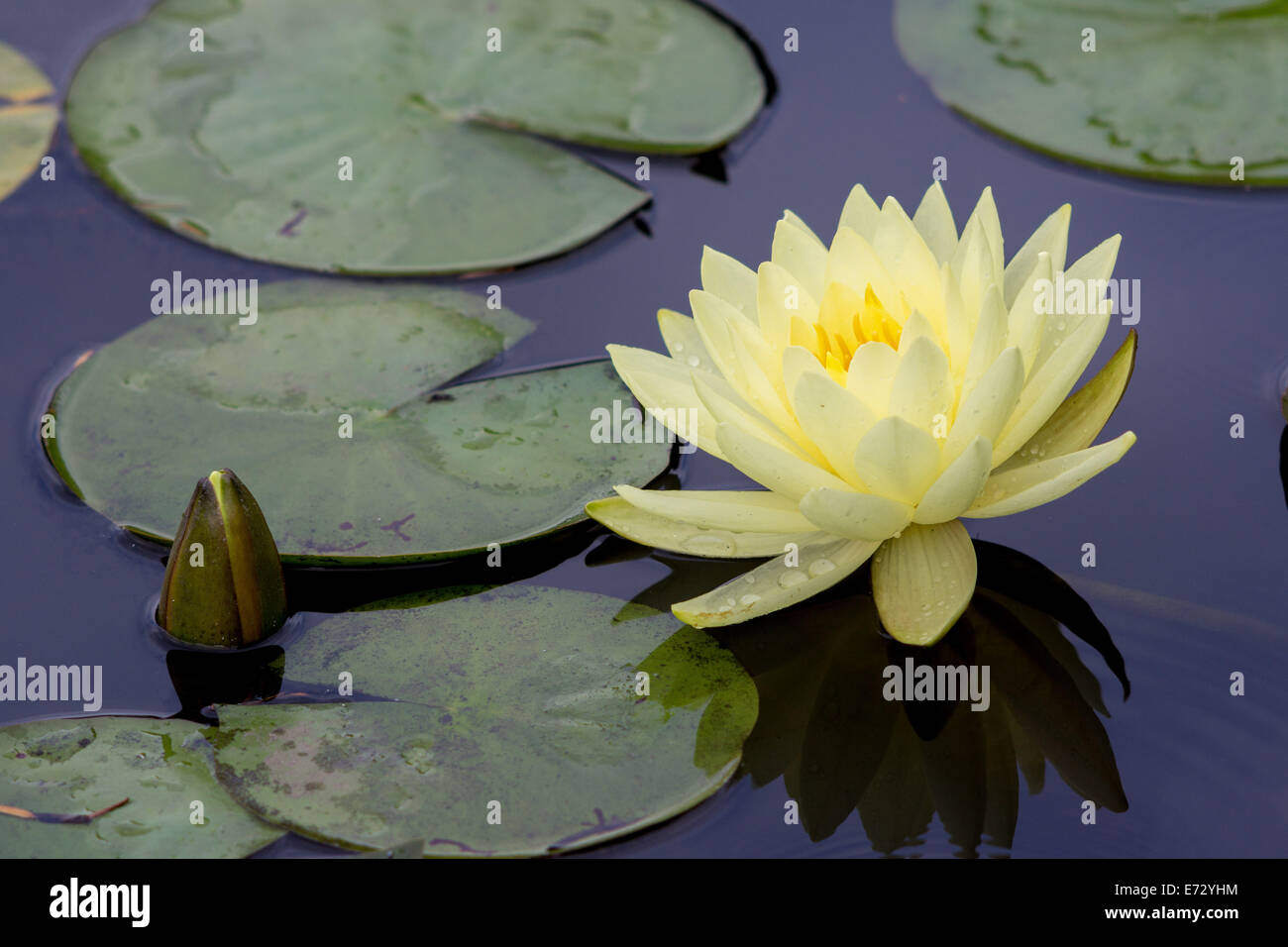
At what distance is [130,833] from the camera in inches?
76.6

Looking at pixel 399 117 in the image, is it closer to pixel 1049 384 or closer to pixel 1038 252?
pixel 1038 252

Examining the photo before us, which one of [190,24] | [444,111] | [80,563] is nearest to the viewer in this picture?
[80,563]

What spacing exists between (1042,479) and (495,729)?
1153mm

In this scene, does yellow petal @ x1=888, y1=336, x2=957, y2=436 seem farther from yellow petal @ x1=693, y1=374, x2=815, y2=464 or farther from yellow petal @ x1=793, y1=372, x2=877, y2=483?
yellow petal @ x1=693, y1=374, x2=815, y2=464

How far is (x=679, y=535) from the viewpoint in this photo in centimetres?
238

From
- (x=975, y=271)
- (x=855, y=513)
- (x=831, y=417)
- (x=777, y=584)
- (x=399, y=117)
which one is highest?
(x=399, y=117)

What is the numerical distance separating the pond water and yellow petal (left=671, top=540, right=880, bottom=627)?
19cm

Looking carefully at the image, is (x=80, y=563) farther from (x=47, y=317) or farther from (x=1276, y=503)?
(x=1276, y=503)

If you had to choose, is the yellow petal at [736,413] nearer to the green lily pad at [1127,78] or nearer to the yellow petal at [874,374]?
the yellow petal at [874,374]

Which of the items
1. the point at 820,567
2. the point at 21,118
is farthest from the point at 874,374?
the point at 21,118

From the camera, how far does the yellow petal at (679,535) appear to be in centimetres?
234
